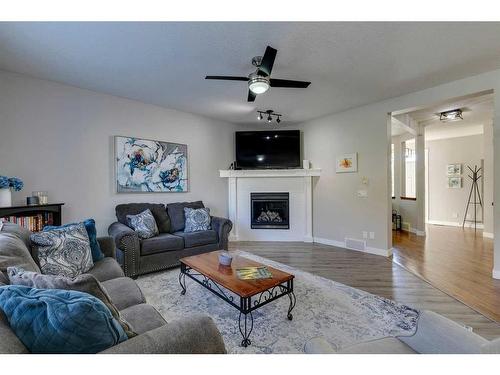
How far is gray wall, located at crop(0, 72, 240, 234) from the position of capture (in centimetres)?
285

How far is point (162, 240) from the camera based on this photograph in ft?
10.2

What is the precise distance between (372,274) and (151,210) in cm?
329

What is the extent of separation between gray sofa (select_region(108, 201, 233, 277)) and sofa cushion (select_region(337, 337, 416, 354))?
2532 mm

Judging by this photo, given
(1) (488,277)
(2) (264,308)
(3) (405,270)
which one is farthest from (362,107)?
(2) (264,308)

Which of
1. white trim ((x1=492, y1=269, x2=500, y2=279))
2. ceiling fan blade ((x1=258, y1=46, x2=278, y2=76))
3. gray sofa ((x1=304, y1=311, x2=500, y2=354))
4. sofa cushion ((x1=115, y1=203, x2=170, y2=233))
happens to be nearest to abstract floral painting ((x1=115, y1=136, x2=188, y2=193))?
sofa cushion ((x1=115, y1=203, x2=170, y2=233))

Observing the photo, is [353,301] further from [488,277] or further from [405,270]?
[488,277]

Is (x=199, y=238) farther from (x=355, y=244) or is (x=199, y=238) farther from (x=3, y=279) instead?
(x=355, y=244)

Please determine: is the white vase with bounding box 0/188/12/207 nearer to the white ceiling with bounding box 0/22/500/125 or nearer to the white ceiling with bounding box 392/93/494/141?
the white ceiling with bounding box 0/22/500/125

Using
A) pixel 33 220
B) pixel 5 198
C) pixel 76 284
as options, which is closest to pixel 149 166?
pixel 33 220

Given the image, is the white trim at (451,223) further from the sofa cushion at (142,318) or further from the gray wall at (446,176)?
the sofa cushion at (142,318)

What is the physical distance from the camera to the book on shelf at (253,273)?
1.98 metres

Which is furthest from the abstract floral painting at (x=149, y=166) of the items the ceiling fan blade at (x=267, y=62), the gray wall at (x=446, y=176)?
the gray wall at (x=446, y=176)

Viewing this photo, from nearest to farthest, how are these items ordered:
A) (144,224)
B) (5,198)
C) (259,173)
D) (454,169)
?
(5,198) < (144,224) < (259,173) < (454,169)

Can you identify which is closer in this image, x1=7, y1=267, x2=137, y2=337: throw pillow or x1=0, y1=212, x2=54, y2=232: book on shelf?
x1=7, y1=267, x2=137, y2=337: throw pillow
